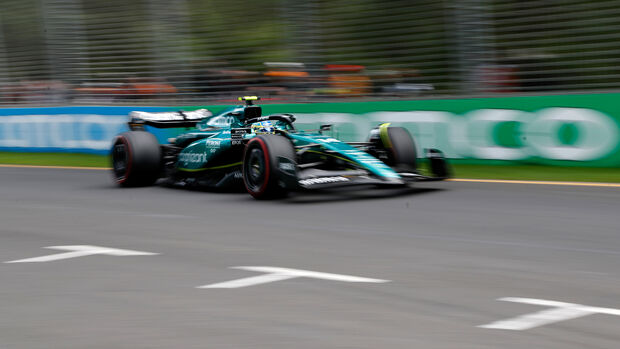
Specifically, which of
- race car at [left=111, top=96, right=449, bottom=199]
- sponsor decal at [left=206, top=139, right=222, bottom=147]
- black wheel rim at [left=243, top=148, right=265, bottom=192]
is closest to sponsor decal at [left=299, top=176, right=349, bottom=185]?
race car at [left=111, top=96, right=449, bottom=199]

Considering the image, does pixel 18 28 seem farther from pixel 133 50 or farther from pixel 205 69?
pixel 205 69

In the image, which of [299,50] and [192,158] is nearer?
[192,158]

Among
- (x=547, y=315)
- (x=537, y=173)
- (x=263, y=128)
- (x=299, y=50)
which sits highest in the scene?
(x=299, y=50)

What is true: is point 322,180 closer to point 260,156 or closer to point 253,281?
point 260,156

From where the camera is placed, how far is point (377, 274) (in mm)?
4988

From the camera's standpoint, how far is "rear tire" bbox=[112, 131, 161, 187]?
32.7ft

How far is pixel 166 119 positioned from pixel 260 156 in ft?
8.87

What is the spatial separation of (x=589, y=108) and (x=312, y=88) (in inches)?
186

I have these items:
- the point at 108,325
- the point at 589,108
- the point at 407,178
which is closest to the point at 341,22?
the point at 589,108

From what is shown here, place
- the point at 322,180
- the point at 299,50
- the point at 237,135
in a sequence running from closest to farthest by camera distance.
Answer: the point at 322,180, the point at 237,135, the point at 299,50

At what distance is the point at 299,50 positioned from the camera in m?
13.9

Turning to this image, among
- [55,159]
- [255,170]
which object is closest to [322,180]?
[255,170]

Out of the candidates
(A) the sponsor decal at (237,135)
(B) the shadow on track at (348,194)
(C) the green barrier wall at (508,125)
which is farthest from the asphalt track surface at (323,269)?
(C) the green barrier wall at (508,125)

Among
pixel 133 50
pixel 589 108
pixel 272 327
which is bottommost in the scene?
pixel 272 327
